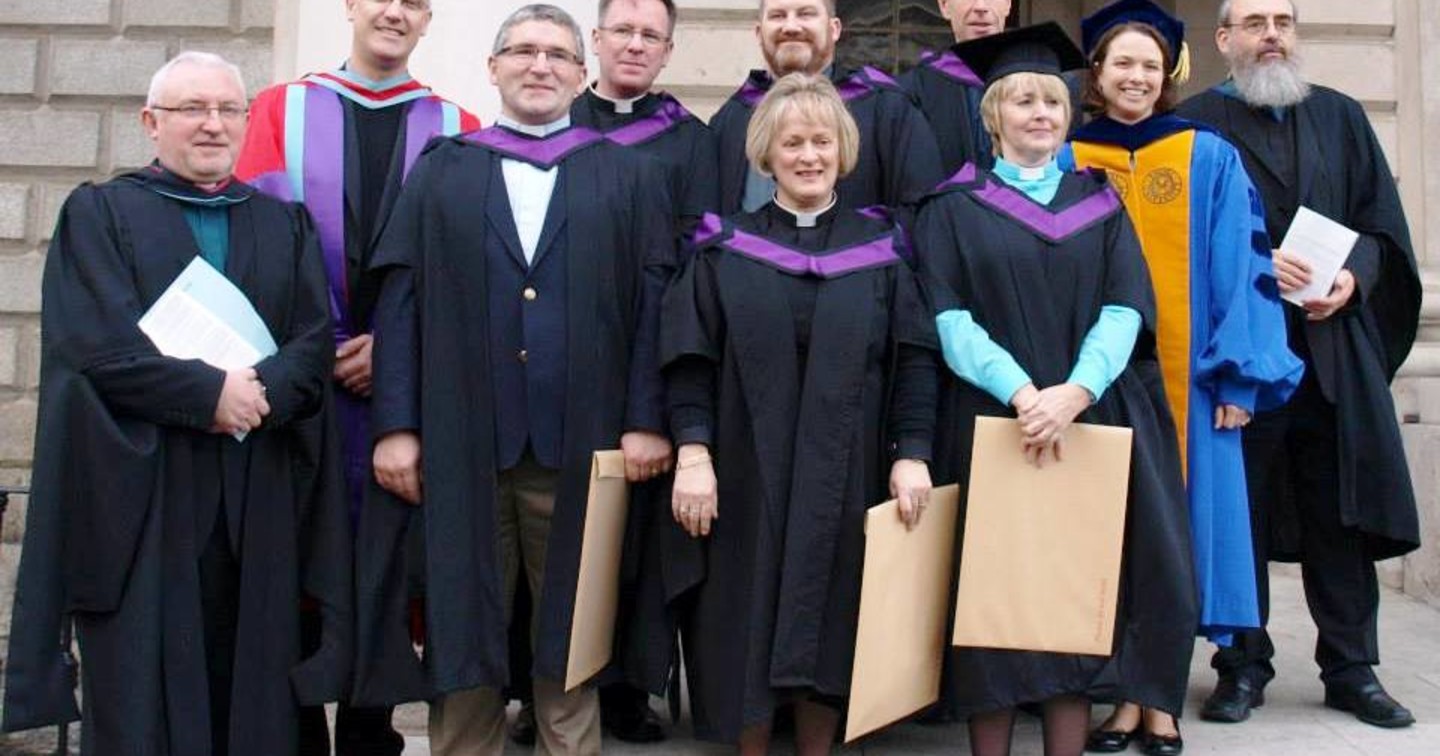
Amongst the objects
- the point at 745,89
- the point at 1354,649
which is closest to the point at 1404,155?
the point at 1354,649

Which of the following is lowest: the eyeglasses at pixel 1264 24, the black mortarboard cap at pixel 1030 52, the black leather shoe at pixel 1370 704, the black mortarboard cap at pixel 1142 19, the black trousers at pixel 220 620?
the black leather shoe at pixel 1370 704

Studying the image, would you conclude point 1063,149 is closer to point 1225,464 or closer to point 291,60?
point 1225,464

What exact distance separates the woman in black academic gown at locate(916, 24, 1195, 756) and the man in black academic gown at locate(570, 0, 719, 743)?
0.73m

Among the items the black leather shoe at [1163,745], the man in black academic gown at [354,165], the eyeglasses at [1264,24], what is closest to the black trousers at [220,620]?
the man in black academic gown at [354,165]

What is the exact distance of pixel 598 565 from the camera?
3895 millimetres

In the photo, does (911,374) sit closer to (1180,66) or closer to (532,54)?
(532,54)

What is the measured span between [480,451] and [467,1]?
3.99 metres

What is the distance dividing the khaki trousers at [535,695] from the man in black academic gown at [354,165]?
0.94ft

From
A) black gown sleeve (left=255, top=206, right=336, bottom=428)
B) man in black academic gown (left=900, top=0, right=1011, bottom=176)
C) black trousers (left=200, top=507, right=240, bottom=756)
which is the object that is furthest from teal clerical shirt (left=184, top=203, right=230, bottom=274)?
man in black academic gown (left=900, top=0, right=1011, bottom=176)

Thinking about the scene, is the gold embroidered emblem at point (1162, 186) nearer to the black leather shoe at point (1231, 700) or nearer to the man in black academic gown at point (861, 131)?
the man in black academic gown at point (861, 131)

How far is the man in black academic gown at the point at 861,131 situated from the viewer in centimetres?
442

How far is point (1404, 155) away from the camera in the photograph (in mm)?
7590

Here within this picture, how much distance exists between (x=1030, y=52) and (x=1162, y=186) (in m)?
0.65

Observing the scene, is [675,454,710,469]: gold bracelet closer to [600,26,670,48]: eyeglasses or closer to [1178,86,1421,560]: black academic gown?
[600,26,670,48]: eyeglasses
